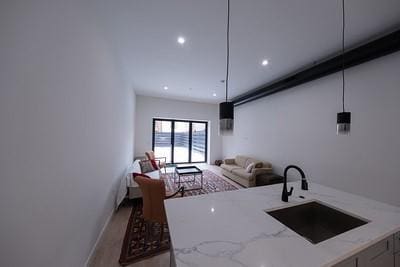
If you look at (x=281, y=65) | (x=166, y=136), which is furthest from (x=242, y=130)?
(x=166, y=136)

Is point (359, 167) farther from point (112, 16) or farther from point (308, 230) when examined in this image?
point (112, 16)

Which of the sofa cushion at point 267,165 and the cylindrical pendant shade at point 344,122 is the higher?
the cylindrical pendant shade at point 344,122

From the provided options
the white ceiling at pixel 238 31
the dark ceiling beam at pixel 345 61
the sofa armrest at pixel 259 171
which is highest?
the white ceiling at pixel 238 31

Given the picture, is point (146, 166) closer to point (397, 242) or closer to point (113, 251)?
point (113, 251)

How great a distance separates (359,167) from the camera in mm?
2582

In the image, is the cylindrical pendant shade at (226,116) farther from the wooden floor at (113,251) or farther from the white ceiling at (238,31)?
the wooden floor at (113,251)

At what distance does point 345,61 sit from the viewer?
253cm

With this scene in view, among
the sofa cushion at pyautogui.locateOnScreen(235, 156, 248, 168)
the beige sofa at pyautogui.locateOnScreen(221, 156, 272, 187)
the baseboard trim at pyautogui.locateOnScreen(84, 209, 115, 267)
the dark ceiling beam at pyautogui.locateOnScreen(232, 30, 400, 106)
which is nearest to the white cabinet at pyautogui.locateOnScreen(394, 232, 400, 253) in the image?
the dark ceiling beam at pyautogui.locateOnScreen(232, 30, 400, 106)

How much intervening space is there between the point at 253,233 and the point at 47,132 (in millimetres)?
1569

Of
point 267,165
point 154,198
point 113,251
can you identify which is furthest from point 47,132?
point 267,165

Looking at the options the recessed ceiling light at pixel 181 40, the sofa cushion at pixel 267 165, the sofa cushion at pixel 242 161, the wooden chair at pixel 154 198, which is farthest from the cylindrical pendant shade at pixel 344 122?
the sofa cushion at pixel 242 161

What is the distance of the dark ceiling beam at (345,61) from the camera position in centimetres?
206

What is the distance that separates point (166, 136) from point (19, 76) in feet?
19.3

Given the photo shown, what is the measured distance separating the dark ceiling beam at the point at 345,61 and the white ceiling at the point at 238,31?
0.52ft
